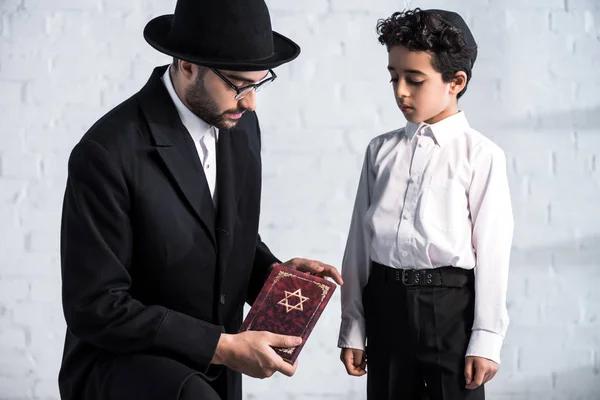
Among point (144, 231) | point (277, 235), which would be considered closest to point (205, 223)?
point (144, 231)

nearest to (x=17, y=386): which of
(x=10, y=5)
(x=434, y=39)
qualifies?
(x=10, y=5)

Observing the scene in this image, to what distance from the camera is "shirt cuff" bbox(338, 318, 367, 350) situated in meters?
2.22

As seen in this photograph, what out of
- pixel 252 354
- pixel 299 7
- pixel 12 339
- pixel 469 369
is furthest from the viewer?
pixel 12 339

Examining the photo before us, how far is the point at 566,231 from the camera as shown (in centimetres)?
334

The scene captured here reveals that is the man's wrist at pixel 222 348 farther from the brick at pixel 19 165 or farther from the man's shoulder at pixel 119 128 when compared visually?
the brick at pixel 19 165

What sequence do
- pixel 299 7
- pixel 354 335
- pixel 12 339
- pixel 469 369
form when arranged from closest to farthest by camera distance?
pixel 469 369, pixel 354 335, pixel 299 7, pixel 12 339

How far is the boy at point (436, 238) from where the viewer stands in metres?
2.09

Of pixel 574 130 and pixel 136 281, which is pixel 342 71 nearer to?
pixel 574 130

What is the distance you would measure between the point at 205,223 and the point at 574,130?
181 centimetres

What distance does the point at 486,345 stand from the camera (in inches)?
81.0

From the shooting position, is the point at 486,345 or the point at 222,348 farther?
the point at 486,345

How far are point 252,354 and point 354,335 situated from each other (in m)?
0.41

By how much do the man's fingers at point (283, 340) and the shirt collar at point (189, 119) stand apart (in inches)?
18.2

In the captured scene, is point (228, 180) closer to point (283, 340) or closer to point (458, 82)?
point (283, 340)
